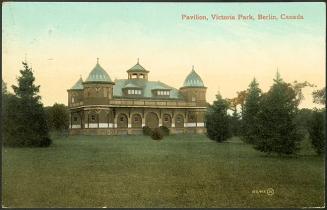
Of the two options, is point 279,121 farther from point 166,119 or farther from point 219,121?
point 166,119

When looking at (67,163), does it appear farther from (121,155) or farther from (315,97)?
(315,97)

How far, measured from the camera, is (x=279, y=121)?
20.9 meters

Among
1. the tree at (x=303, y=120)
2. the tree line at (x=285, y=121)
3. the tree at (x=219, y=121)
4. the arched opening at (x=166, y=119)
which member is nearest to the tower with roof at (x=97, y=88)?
the arched opening at (x=166, y=119)

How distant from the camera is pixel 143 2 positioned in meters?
14.9

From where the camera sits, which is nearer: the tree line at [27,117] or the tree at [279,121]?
the tree at [279,121]

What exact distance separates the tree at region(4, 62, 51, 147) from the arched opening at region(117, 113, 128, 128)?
76.2ft

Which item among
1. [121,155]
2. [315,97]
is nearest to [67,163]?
[121,155]

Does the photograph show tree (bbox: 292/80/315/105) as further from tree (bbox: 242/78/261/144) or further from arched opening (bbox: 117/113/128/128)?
arched opening (bbox: 117/113/128/128)

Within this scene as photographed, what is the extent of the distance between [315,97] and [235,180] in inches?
435

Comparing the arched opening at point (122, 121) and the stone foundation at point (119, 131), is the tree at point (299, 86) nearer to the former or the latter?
the stone foundation at point (119, 131)

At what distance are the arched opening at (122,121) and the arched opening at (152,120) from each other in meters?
2.62

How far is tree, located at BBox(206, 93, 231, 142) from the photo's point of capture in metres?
33.2

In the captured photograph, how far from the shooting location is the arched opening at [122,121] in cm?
4841

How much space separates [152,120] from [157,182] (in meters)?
36.5
